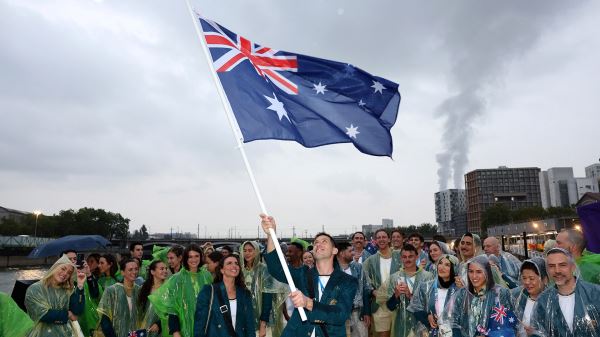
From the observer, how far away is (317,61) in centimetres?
705

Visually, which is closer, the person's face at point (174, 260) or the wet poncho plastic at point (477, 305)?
the wet poncho plastic at point (477, 305)

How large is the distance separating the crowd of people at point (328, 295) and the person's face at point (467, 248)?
0.02 meters

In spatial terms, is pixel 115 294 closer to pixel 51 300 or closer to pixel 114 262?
pixel 51 300

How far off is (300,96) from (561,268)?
3985 mm

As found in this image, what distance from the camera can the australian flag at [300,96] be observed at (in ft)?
20.0

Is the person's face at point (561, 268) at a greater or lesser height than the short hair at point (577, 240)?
lesser

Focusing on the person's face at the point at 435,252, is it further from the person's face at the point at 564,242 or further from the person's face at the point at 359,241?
the person's face at the point at 359,241

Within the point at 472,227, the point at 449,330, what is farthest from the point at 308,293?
the point at 472,227

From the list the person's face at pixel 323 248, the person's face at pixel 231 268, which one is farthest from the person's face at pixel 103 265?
the person's face at pixel 323 248

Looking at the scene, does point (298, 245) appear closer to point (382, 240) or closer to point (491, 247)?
point (382, 240)

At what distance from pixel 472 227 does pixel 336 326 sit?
16854 cm

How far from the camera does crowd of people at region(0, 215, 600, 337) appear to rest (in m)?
4.67

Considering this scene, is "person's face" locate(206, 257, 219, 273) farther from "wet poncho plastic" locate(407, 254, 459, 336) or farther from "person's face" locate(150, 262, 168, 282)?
"wet poncho plastic" locate(407, 254, 459, 336)

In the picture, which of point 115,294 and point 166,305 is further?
point 115,294
